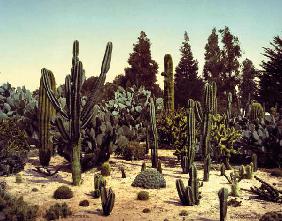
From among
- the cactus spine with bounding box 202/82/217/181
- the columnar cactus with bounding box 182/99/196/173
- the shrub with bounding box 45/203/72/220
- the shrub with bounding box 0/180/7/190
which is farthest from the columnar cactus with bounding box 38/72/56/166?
the cactus spine with bounding box 202/82/217/181

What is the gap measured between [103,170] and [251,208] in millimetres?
4659

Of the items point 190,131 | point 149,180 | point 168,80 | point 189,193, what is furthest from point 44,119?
point 168,80

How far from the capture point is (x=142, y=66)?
36.8m

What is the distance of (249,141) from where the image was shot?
47.7 ft

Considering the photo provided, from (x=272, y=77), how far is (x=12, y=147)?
48.1 feet

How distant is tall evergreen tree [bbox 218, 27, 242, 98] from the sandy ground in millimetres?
22489

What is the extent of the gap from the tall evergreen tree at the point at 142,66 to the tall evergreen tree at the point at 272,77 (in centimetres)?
1403

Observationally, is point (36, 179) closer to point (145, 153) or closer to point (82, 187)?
point (82, 187)

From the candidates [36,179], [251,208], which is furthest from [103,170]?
[251,208]

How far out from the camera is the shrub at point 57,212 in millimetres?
8352

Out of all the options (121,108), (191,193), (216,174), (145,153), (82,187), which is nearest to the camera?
(191,193)

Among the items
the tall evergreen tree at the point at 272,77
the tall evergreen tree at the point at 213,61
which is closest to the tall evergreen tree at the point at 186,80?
the tall evergreen tree at the point at 213,61

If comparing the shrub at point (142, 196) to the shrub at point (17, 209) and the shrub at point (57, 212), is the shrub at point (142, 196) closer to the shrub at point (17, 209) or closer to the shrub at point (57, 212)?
the shrub at point (57, 212)

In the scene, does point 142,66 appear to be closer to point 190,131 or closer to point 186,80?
point 186,80
